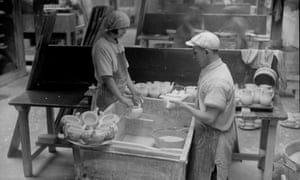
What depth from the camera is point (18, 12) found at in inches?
270

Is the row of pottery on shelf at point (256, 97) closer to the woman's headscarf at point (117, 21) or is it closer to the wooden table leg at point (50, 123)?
the woman's headscarf at point (117, 21)

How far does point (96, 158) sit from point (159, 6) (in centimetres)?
530

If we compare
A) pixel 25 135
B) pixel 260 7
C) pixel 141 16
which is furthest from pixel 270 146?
pixel 141 16

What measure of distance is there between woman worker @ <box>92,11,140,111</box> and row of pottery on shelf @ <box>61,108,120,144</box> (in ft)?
1.73

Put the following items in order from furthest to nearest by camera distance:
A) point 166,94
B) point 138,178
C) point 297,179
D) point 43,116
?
point 43,116 < point 166,94 < point 297,179 < point 138,178

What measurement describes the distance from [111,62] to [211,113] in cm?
107

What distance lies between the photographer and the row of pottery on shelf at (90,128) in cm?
196

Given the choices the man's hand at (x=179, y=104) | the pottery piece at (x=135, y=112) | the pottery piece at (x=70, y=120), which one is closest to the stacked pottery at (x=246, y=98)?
the man's hand at (x=179, y=104)

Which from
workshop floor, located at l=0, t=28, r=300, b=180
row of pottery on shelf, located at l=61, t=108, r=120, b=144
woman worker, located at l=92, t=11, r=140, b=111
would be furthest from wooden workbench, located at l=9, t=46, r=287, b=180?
row of pottery on shelf, located at l=61, t=108, r=120, b=144

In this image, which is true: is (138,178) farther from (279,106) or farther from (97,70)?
(279,106)

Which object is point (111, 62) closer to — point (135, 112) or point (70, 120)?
point (135, 112)

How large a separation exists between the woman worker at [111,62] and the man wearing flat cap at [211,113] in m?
0.67

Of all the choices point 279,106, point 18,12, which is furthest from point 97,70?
point 18,12

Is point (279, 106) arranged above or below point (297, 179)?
above
